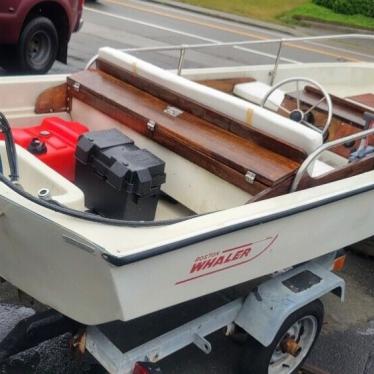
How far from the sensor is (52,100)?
4152 millimetres

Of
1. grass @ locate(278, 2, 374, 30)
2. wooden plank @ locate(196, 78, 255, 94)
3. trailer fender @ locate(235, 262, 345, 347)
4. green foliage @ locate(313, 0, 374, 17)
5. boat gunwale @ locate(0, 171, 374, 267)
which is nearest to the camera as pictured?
boat gunwale @ locate(0, 171, 374, 267)

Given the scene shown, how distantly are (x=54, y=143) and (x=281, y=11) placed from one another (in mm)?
15541

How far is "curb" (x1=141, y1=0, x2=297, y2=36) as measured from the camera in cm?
1595

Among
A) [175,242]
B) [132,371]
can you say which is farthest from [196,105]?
[132,371]

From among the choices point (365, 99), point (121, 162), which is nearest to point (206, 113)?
point (121, 162)

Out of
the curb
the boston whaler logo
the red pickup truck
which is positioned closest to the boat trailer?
the boston whaler logo

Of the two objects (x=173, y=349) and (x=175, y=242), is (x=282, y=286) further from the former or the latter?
(x=175, y=242)

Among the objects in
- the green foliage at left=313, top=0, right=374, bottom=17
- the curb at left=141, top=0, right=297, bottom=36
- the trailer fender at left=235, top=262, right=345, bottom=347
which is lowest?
the curb at left=141, top=0, right=297, bottom=36

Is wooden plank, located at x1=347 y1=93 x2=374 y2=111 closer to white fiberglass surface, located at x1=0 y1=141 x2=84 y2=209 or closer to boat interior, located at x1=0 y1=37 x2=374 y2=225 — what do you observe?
boat interior, located at x1=0 y1=37 x2=374 y2=225

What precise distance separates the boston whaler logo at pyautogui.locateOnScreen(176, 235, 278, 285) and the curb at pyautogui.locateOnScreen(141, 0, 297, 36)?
13.6 meters

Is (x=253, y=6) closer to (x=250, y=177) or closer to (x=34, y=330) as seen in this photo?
(x=250, y=177)

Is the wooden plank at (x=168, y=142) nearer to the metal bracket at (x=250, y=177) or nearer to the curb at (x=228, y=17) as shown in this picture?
the metal bracket at (x=250, y=177)

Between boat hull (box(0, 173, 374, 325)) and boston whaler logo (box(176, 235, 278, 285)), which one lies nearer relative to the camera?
boat hull (box(0, 173, 374, 325))

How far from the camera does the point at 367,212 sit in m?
3.53
